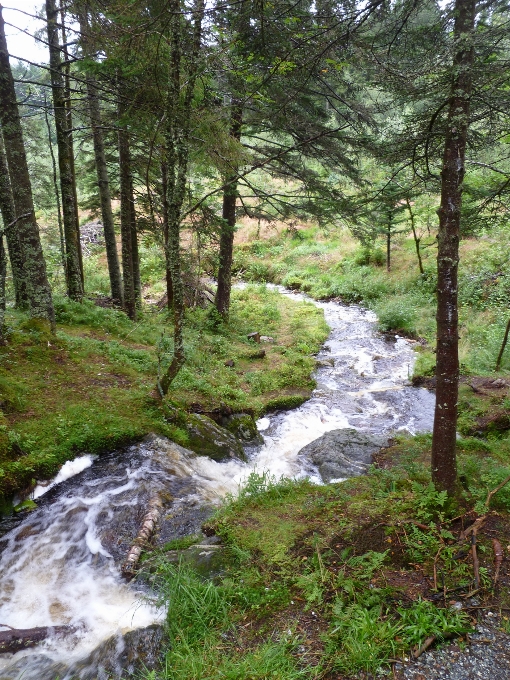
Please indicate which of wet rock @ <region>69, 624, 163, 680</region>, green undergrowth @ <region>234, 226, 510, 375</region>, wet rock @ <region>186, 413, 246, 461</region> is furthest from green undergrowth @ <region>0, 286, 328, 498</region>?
green undergrowth @ <region>234, 226, 510, 375</region>

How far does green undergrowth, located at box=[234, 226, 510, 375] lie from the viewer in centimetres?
1322

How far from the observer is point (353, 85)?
394 inches

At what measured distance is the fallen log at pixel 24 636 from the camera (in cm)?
364

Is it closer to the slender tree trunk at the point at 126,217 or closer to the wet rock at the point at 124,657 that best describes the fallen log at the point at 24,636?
the wet rock at the point at 124,657

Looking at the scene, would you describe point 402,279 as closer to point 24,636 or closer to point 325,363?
point 325,363

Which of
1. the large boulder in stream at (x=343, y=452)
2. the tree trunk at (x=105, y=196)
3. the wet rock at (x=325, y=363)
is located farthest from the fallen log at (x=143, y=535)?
the tree trunk at (x=105, y=196)

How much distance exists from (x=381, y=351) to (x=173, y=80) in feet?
35.9

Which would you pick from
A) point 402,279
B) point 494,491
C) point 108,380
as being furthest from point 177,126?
point 402,279

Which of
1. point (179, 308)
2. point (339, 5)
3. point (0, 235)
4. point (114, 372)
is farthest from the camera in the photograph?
point (114, 372)

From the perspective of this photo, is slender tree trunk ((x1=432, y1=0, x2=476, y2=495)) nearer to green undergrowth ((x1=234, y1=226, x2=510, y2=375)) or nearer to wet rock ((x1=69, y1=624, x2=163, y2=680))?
wet rock ((x1=69, y1=624, x2=163, y2=680))

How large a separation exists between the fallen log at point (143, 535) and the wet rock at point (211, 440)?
1.60 metres

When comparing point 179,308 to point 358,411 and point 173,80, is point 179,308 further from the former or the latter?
point 358,411

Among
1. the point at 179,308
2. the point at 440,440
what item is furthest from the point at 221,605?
the point at 179,308

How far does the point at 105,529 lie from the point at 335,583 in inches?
119
